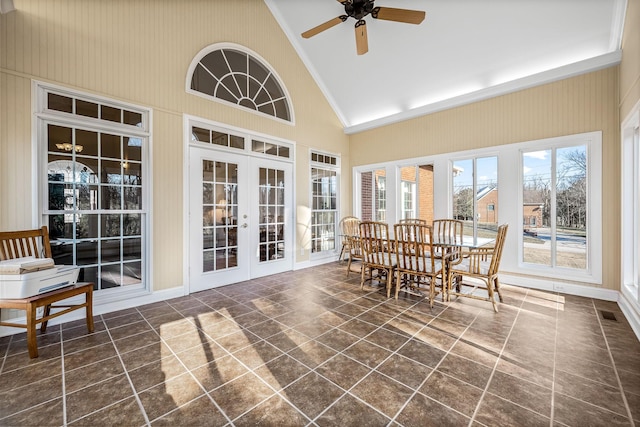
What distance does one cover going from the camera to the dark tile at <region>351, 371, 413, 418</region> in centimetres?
167

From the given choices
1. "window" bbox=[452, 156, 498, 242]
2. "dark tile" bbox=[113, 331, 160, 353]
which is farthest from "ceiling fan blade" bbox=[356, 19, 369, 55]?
"dark tile" bbox=[113, 331, 160, 353]

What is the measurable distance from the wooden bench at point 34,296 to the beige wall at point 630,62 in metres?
5.84

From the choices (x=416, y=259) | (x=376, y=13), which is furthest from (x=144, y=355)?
(x=376, y=13)

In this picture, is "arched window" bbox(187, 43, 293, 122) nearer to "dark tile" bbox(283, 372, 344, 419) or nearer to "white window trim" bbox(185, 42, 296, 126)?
"white window trim" bbox(185, 42, 296, 126)

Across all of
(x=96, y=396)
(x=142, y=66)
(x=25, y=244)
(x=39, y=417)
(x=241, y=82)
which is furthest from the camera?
(x=241, y=82)

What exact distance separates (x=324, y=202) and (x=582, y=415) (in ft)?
16.4

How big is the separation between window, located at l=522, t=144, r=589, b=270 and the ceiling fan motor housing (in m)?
3.24

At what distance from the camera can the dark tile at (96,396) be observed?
164cm

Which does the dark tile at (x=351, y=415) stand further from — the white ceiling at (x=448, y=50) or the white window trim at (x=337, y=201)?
the white ceiling at (x=448, y=50)

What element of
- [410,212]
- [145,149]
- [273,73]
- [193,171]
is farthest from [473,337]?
[273,73]

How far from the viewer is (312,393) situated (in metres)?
1.79

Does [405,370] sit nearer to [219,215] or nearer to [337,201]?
[219,215]

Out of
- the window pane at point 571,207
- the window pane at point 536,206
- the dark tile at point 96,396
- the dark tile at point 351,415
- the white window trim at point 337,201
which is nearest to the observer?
the dark tile at point 351,415

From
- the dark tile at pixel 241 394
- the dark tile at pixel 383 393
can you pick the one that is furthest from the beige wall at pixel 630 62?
the dark tile at pixel 241 394
